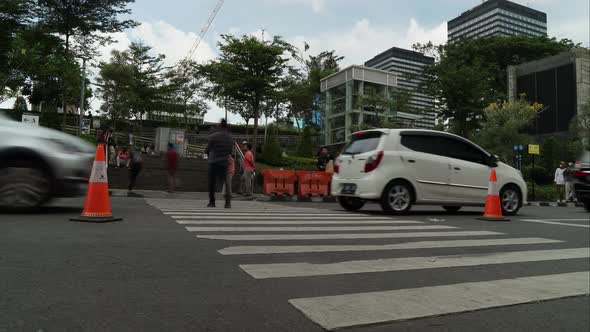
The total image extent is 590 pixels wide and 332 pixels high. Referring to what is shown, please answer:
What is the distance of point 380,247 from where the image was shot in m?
5.20

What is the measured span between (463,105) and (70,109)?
1801 inches

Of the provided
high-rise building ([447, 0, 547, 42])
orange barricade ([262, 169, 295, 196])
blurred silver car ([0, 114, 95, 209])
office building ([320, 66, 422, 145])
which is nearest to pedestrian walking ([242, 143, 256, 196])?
orange barricade ([262, 169, 295, 196])

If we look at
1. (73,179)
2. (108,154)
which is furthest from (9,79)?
(73,179)

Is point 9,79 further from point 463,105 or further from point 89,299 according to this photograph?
point 463,105

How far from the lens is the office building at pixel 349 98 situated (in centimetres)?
4455

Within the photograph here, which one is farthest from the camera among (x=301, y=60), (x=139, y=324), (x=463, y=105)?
(x=301, y=60)

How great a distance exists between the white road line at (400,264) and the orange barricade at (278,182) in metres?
11.9

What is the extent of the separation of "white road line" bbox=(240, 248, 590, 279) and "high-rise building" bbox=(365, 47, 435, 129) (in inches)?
1435

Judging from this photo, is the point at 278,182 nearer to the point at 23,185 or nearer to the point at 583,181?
the point at 583,181

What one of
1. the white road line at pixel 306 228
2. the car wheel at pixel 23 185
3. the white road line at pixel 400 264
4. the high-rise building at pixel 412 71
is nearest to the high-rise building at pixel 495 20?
the high-rise building at pixel 412 71

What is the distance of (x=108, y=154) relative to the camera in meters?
22.3

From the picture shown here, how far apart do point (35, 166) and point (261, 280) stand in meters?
4.65

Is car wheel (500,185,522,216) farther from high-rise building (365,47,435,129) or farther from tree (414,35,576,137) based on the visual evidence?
tree (414,35,576,137)

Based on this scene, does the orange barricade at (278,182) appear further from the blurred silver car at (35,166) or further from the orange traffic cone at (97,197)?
the orange traffic cone at (97,197)
